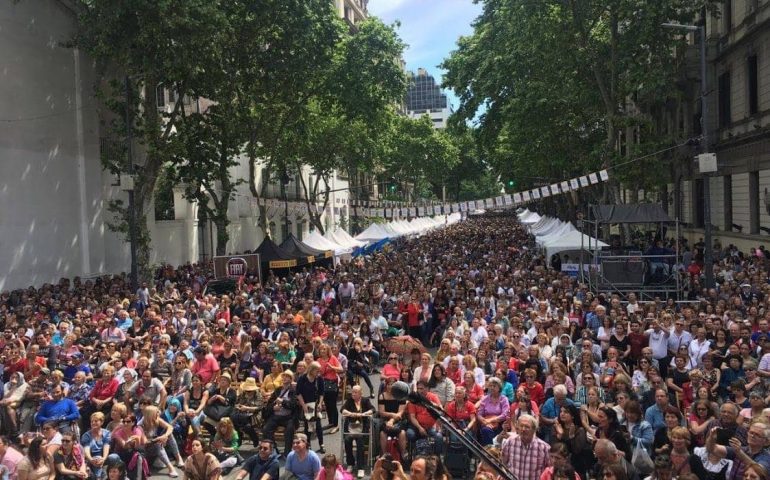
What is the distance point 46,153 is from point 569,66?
798 inches

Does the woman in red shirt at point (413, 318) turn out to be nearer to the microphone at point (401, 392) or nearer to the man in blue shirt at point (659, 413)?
the man in blue shirt at point (659, 413)

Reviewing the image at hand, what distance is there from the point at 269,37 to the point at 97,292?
11688 mm

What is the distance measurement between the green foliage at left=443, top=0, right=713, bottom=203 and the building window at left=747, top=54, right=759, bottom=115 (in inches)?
101

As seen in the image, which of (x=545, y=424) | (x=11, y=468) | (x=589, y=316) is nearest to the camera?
(x=11, y=468)

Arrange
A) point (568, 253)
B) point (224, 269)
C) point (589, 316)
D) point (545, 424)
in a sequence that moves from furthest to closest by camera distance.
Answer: point (568, 253), point (224, 269), point (589, 316), point (545, 424)

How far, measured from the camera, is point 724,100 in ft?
96.0

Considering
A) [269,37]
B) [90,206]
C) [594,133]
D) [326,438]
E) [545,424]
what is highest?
[269,37]

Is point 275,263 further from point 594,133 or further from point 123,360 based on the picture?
point 594,133

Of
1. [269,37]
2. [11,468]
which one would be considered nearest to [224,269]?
[269,37]

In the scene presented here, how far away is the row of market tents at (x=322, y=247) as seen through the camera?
81.6ft

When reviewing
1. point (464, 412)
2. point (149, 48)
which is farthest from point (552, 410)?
point (149, 48)

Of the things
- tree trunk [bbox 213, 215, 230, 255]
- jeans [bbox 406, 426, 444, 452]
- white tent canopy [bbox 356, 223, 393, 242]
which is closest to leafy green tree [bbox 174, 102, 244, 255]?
tree trunk [bbox 213, 215, 230, 255]

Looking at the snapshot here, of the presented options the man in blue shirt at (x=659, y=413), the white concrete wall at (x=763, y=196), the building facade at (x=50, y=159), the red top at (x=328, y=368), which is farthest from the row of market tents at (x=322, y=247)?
the man in blue shirt at (x=659, y=413)

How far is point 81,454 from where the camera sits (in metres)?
8.92
